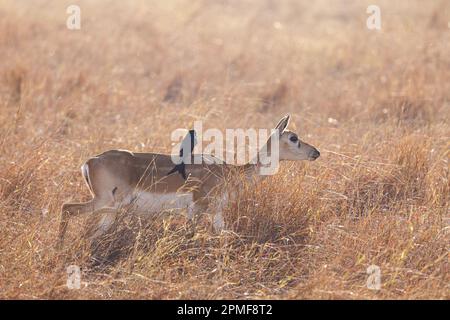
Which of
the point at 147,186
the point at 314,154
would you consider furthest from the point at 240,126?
the point at 147,186

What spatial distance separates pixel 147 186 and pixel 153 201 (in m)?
0.12

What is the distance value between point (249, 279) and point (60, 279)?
1.20m

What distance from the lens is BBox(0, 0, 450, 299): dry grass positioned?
5188 mm

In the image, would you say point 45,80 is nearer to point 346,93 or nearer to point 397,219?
point 346,93

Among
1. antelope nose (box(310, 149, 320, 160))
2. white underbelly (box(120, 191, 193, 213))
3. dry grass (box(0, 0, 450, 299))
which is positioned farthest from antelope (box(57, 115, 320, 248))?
antelope nose (box(310, 149, 320, 160))

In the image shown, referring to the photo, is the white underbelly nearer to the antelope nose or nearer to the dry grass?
the dry grass

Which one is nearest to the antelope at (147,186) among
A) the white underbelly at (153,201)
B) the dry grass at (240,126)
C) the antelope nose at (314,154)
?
the white underbelly at (153,201)

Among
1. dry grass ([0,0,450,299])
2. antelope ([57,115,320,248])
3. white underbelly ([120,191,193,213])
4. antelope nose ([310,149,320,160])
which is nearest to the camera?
dry grass ([0,0,450,299])

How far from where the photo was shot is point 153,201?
5.93 m

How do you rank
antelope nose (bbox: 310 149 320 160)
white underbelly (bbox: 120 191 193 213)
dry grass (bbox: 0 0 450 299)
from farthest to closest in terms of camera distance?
antelope nose (bbox: 310 149 320 160)
white underbelly (bbox: 120 191 193 213)
dry grass (bbox: 0 0 450 299)

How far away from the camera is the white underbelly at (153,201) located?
5.91m

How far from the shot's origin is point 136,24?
13.6 m

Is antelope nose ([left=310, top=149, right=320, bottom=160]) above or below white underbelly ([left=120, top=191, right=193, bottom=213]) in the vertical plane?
above

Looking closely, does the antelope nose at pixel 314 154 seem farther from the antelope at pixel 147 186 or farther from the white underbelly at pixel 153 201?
the white underbelly at pixel 153 201
